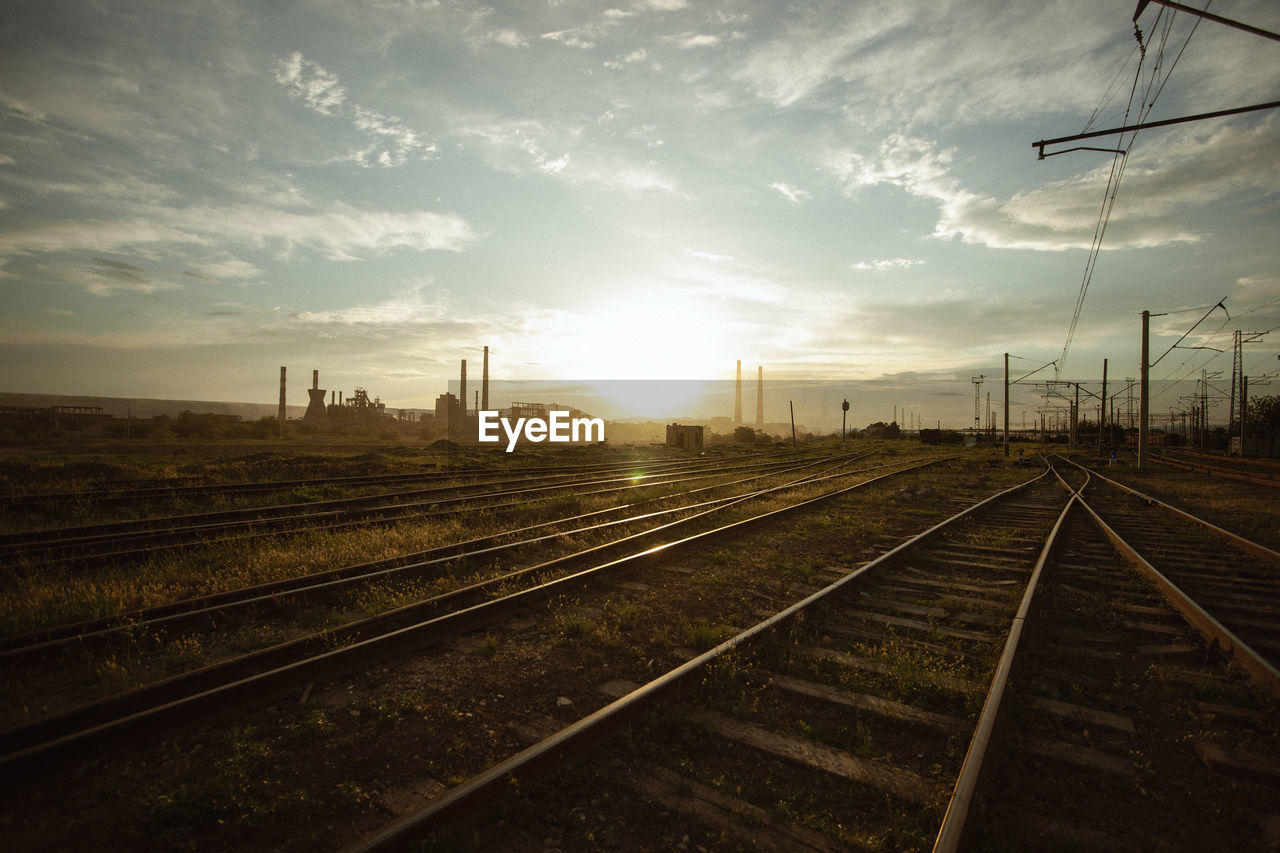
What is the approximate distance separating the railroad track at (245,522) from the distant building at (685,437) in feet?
93.5

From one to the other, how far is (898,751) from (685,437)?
42651 mm

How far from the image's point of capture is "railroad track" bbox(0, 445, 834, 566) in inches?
332

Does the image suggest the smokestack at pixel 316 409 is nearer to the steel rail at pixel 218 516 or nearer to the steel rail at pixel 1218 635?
the steel rail at pixel 218 516

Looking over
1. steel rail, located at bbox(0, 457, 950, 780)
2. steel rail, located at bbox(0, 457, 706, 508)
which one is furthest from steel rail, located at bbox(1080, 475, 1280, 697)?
steel rail, located at bbox(0, 457, 706, 508)

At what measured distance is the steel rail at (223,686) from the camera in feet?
10.8

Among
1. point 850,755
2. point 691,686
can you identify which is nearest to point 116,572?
point 691,686

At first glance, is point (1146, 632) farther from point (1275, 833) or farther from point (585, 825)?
point (585, 825)

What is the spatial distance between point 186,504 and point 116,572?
22.3 ft

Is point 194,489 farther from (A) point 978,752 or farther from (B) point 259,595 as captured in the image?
(A) point 978,752

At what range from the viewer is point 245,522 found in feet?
33.7

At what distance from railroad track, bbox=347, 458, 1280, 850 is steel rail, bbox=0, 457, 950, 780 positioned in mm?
1999

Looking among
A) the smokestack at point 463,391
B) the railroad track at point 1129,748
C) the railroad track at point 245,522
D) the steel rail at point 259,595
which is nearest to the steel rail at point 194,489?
the railroad track at point 245,522

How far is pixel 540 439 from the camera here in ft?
180

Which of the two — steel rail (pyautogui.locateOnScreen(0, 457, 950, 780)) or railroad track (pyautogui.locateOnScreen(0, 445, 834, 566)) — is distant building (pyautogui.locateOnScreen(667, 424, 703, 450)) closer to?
railroad track (pyautogui.locateOnScreen(0, 445, 834, 566))
